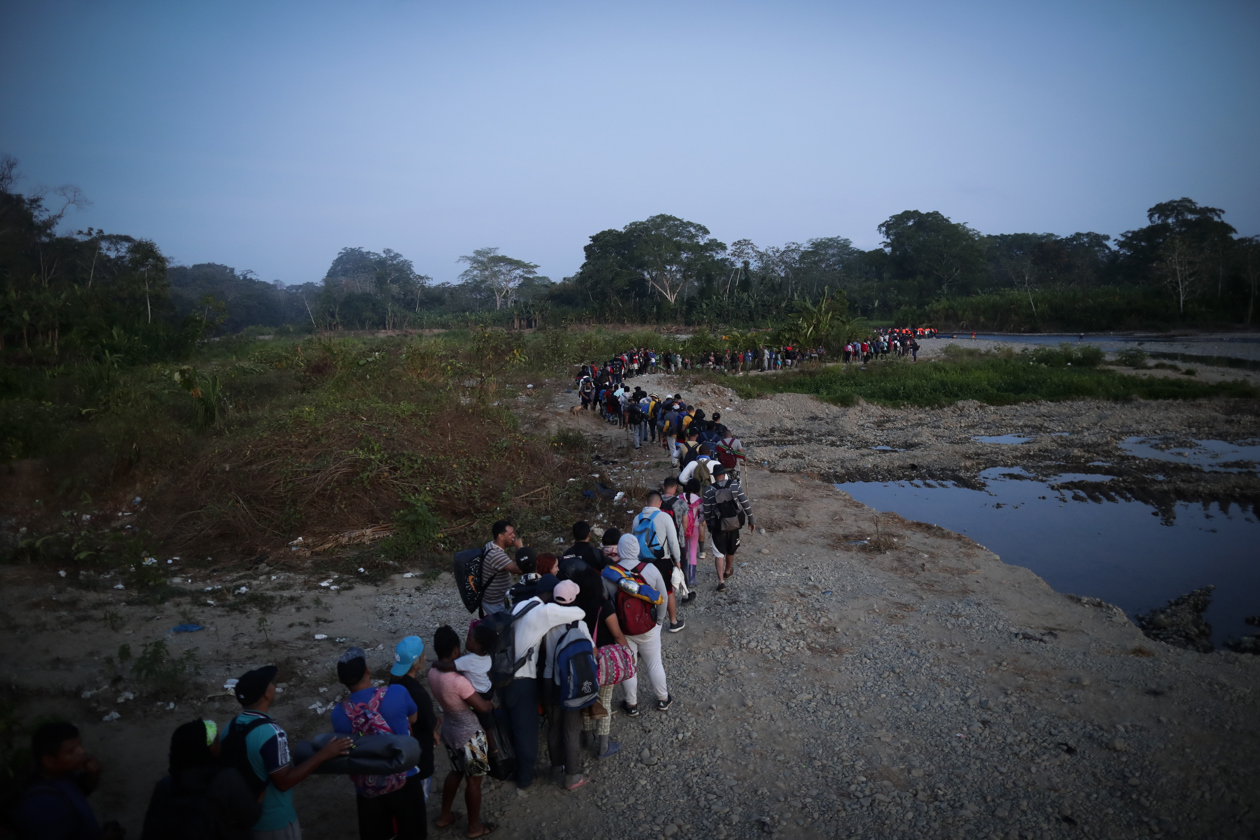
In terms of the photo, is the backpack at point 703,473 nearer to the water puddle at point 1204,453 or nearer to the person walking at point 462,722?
the person walking at point 462,722

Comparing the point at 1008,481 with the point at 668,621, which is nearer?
the point at 668,621

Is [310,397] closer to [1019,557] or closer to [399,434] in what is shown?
[399,434]

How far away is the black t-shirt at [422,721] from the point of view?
11.5 feet

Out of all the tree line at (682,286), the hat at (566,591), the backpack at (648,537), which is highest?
the tree line at (682,286)

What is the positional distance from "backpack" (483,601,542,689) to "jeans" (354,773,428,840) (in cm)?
66

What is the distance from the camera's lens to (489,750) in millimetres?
4309

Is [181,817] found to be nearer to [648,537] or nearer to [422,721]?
[422,721]

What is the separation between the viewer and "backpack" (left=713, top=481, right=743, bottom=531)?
728 centimetres

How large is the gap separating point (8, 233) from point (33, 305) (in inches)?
355

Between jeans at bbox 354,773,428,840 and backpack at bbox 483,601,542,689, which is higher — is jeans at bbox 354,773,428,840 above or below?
below

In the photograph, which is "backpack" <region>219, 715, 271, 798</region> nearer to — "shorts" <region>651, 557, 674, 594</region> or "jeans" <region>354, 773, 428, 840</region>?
"jeans" <region>354, 773, 428, 840</region>

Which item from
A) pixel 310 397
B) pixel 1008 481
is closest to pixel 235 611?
pixel 310 397

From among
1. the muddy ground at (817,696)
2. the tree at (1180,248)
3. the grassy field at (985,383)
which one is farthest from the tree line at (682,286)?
the muddy ground at (817,696)

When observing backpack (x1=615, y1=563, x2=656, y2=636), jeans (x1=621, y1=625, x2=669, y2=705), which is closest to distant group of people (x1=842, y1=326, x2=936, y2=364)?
jeans (x1=621, y1=625, x2=669, y2=705)
